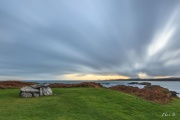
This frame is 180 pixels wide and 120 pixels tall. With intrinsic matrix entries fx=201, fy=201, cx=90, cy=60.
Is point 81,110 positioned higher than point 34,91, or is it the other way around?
point 34,91

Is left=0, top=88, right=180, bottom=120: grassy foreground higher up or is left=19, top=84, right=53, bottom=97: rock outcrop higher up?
left=19, top=84, right=53, bottom=97: rock outcrop

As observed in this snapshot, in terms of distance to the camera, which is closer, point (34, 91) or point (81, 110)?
point (81, 110)

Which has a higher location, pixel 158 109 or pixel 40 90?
pixel 40 90

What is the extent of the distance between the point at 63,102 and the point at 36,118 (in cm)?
645

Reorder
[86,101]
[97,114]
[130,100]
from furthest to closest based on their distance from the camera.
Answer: [130,100] → [86,101] → [97,114]

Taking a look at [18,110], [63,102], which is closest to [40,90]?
[63,102]

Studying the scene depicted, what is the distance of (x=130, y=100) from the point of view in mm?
27719

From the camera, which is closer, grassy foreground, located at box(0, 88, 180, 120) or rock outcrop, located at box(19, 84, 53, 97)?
grassy foreground, located at box(0, 88, 180, 120)

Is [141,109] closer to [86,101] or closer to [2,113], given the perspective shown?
[86,101]

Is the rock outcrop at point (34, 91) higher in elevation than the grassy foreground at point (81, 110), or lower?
higher

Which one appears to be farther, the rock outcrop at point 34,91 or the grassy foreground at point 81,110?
the rock outcrop at point 34,91

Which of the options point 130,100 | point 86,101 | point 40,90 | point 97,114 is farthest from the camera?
point 40,90

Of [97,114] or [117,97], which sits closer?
[97,114]

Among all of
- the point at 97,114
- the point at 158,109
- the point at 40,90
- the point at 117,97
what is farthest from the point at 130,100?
the point at 40,90
